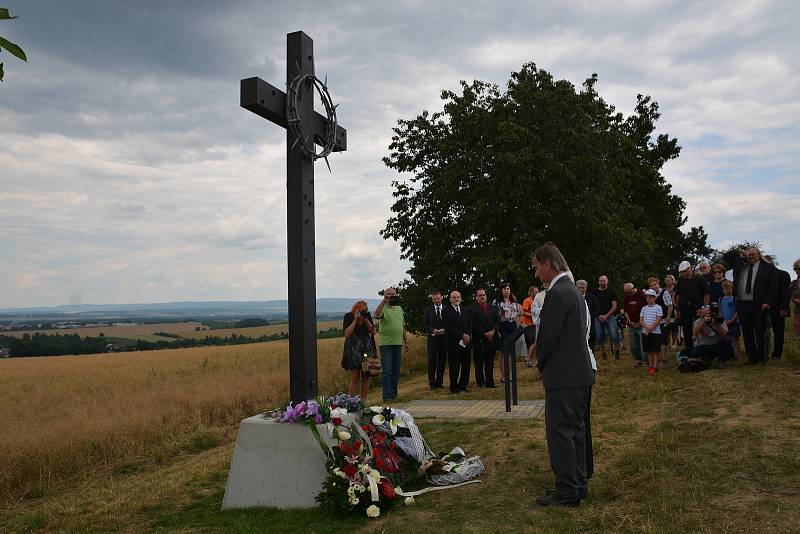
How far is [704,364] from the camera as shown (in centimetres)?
1078

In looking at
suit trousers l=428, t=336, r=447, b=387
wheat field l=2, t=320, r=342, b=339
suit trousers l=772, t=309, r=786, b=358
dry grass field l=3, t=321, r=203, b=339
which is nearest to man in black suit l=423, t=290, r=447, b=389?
suit trousers l=428, t=336, r=447, b=387

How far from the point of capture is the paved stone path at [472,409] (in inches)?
345

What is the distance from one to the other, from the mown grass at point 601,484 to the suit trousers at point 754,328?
3.96 feet

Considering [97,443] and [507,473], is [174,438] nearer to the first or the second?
[97,443]

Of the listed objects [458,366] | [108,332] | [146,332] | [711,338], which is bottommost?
[146,332]

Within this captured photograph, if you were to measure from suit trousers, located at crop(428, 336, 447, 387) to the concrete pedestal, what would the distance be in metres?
6.82

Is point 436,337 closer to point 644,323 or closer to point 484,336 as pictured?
point 484,336

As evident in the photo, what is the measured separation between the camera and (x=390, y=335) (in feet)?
35.7

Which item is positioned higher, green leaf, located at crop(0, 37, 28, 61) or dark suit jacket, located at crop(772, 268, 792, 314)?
green leaf, located at crop(0, 37, 28, 61)

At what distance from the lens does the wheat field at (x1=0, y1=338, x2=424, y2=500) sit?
852cm

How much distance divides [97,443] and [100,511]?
3.70 meters

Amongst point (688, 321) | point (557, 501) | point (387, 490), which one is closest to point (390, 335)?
point (688, 321)

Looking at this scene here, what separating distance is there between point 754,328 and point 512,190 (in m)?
10.7

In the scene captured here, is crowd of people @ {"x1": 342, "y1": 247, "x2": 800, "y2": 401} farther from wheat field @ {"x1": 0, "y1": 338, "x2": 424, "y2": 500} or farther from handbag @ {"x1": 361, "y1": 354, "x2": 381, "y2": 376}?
wheat field @ {"x1": 0, "y1": 338, "x2": 424, "y2": 500}
